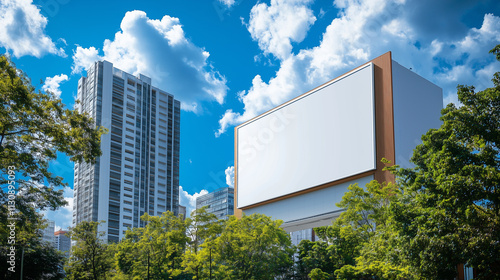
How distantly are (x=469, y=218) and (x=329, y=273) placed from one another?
68.7 ft

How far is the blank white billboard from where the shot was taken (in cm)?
4366

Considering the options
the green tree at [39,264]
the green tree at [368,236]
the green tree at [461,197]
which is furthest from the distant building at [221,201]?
the green tree at [461,197]

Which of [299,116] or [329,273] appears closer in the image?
[329,273]

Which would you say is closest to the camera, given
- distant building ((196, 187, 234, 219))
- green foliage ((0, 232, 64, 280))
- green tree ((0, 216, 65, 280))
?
green foliage ((0, 232, 64, 280))

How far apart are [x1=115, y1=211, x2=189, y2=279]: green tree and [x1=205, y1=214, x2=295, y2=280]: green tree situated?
3549mm

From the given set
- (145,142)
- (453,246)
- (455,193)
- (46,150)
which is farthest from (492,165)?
(145,142)

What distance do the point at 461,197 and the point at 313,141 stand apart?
29639mm

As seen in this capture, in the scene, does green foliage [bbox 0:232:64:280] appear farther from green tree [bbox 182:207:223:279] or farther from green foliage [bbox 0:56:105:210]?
green foliage [bbox 0:56:105:210]

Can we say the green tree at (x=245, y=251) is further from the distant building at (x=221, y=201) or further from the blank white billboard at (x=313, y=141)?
the distant building at (x=221, y=201)

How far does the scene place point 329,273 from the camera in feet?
122

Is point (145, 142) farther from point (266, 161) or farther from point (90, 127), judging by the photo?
point (90, 127)

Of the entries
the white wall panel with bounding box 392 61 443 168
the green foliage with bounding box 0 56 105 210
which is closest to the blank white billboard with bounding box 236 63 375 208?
the white wall panel with bounding box 392 61 443 168

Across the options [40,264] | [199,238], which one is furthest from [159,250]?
[40,264]

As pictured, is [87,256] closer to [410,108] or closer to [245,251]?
[245,251]
